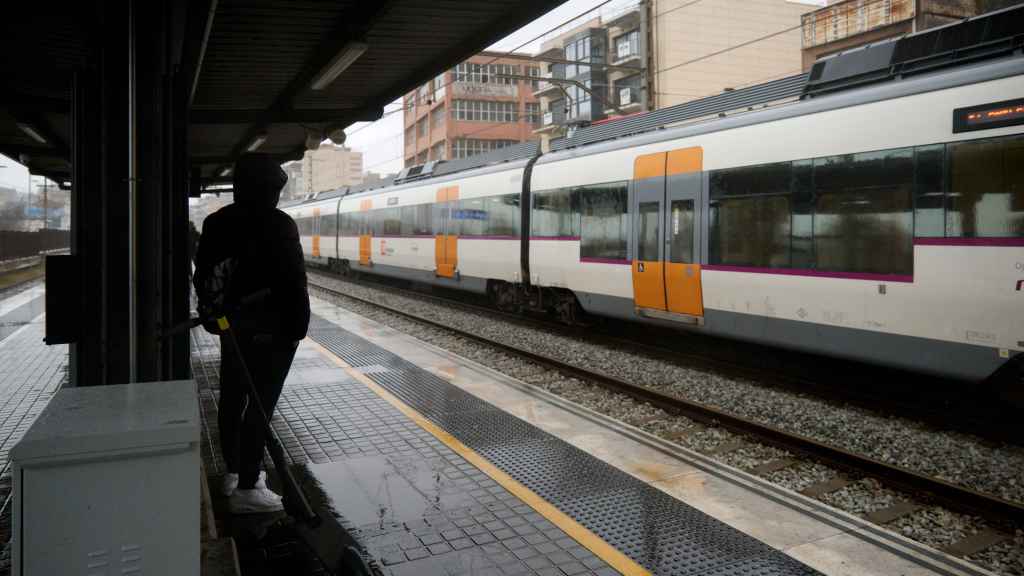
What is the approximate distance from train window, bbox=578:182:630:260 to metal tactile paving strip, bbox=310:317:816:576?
4.56m

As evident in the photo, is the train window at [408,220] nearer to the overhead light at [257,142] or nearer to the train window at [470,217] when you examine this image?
the train window at [470,217]

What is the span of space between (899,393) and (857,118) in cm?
319

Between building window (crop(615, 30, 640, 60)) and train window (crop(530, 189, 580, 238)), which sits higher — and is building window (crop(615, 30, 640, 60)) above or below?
above

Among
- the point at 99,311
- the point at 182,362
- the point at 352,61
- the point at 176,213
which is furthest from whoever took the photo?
the point at 352,61

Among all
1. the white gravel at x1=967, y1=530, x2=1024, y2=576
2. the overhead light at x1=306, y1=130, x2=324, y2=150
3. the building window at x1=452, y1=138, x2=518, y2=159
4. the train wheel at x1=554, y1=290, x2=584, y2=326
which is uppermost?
the building window at x1=452, y1=138, x2=518, y2=159

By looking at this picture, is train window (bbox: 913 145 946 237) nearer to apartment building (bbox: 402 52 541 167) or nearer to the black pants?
the black pants

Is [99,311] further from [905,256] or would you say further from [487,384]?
[905,256]

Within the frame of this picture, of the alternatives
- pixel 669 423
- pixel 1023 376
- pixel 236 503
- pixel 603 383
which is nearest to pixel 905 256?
pixel 1023 376

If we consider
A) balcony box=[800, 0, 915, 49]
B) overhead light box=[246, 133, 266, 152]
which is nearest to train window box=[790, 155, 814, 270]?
overhead light box=[246, 133, 266, 152]

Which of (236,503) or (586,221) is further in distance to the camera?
Result: (586,221)

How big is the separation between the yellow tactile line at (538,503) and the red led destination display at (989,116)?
504cm

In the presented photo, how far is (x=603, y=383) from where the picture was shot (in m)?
8.23

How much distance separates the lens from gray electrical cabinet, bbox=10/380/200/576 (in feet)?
5.98

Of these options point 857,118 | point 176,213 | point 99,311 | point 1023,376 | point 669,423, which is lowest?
point 669,423
